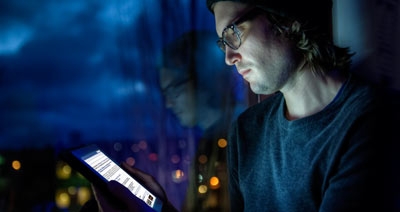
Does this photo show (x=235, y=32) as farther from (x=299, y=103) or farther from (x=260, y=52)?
(x=299, y=103)

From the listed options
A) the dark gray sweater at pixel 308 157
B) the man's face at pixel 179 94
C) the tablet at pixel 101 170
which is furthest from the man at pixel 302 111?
the man's face at pixel 179 94

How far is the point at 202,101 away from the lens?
6.95 ft

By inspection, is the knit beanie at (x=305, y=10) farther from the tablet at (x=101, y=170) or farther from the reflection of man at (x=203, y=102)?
the reflection of man at (x=203, y=102)

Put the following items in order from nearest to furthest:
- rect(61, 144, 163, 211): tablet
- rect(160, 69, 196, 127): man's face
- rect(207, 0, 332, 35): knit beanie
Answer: rect(61, 144, 163, 211): tablet < rect(207, 0, 332, 35): knit beanie < rect(160, 69, 196, 127): man's face

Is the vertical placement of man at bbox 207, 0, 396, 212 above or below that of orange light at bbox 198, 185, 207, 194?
above

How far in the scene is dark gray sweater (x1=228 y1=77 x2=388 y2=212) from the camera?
2.50 ft

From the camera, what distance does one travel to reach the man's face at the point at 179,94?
7.04 feet

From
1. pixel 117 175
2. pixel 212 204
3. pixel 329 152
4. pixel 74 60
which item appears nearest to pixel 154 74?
pixel 212 204

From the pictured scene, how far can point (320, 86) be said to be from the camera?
3.10ft

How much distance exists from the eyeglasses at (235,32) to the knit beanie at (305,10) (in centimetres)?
4

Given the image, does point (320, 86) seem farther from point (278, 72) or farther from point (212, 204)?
point (212, 204)

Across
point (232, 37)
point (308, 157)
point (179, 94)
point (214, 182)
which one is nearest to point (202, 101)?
point (179, 94)

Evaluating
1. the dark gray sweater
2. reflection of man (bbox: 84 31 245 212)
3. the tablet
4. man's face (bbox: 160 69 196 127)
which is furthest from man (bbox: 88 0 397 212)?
man's face (bbox: 160 69 196 127)

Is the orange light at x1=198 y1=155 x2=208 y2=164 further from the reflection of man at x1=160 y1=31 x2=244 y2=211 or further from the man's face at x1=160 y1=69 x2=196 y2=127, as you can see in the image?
the man's face at x1=160 y1=69 x2=196 y2=127
